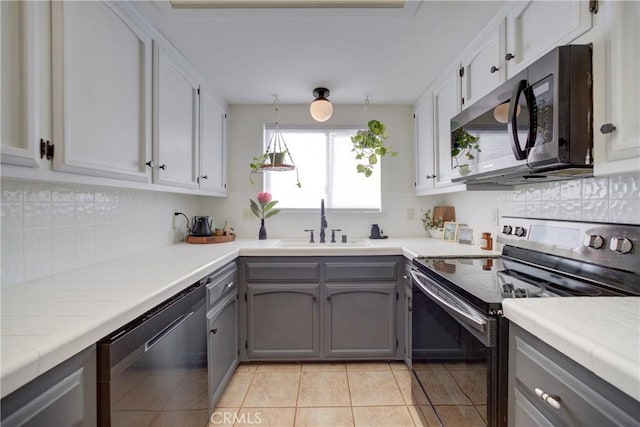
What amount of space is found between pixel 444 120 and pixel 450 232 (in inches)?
35.7

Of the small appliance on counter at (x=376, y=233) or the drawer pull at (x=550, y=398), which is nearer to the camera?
the drawer pull at (x=550, y=398)

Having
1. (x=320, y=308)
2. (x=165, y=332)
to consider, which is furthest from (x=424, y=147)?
(x=165, y=332)

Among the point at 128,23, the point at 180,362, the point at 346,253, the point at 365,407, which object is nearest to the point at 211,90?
the point at 128,23

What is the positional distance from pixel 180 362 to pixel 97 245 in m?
0.80

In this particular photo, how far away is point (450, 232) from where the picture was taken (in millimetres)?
2471

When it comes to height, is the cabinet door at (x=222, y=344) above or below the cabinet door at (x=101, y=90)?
below

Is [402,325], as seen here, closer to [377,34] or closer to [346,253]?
[346,253]

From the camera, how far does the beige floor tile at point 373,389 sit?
5.98ft

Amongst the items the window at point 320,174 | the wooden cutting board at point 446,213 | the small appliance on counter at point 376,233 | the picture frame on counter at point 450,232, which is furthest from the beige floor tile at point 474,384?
the window at point 320,174

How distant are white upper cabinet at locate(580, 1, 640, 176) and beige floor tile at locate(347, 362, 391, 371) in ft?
5.90

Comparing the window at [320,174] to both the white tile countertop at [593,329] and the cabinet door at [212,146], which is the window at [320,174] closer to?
the cabinet door at [212,146]

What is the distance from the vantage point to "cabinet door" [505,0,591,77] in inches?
40.5

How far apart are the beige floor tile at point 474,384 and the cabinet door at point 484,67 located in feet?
4.29

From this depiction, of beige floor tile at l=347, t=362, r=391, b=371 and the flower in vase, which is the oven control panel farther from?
the flower in vase
